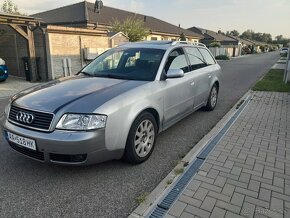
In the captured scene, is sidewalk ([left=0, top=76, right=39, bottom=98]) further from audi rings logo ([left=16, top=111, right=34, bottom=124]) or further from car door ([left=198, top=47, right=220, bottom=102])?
car door ([left=198, top=47, right=220, bottom=102])

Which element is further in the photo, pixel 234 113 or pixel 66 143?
pixel 234 113

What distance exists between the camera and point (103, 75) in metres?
4.15

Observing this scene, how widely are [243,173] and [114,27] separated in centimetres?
1917

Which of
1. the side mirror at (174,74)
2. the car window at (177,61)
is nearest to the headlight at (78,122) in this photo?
the side mirror at (174,74)

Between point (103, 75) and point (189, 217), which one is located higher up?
point (103, 75)

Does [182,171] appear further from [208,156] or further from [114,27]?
[114,27]

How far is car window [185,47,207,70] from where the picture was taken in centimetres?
516

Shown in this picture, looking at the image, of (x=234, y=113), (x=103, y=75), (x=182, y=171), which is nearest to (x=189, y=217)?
(x=182, y=171)

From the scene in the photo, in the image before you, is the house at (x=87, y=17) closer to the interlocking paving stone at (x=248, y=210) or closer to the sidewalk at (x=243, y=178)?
the sidewalk at (x=243, y=178)

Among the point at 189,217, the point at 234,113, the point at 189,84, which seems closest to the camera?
the point at 189,217

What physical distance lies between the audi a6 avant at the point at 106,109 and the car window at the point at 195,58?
12.9 inches

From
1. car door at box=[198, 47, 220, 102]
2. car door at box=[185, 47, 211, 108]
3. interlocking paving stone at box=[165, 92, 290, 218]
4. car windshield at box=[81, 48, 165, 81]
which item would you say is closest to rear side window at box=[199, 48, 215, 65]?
car door at box=[198, 47, 220, 102]

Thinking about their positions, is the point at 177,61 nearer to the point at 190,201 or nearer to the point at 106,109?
the point at 106,109

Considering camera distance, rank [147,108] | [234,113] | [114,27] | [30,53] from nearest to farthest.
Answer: [147,108]
[234,113]
[30,53]
[114,27]
